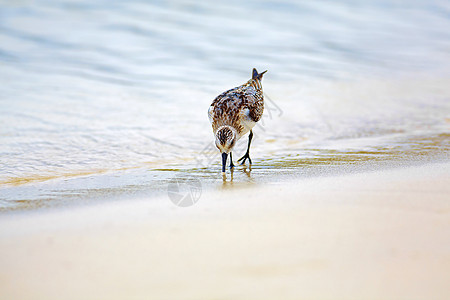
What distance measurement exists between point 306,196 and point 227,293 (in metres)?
1.61

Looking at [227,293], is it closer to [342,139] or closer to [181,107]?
[342,139]

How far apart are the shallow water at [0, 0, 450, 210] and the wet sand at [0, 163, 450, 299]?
73cm

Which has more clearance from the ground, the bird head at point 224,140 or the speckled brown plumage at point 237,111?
the speckled brown plumage at point 237,111

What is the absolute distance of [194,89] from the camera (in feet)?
31.1

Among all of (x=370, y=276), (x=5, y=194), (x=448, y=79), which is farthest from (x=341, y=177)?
(x=448, y=79)

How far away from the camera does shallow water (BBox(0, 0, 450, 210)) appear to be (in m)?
5.55

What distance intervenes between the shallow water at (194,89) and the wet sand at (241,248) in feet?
2.39

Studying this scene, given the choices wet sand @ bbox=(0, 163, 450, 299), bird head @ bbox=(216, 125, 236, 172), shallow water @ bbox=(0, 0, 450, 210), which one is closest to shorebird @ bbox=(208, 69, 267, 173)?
bird head @ bbox=(216, 125, 236, 172)

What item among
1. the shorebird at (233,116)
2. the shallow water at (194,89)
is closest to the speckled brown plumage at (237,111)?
the shorebird at (233,116)

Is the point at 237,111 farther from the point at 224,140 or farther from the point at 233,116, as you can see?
the point at 224,140

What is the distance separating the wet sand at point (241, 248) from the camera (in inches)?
110

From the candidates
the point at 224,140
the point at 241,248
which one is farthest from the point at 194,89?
the point at 241,248

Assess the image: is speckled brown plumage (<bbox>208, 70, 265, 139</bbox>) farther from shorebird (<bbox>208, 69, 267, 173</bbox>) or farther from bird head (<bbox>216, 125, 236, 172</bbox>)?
bird head (<bbox>216, 125, 236, 172</bbox>)

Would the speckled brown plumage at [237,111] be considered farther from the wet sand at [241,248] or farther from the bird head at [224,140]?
the wet sand at [241,248]
